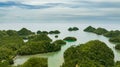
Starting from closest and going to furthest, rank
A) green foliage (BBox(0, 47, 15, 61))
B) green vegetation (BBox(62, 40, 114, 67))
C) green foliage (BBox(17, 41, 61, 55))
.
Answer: green vegetation (BBox(62, 40, 114, 67))
green foliage (BBox(0, 47, 15, 61))
green foliage (BBox(17, 41, 61, 55))

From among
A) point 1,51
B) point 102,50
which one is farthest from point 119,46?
point 1,51

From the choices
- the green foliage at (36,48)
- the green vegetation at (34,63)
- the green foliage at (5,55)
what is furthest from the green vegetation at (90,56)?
the green foliage at (36,48)

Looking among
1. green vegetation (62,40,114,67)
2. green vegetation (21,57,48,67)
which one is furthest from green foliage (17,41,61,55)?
green vegetation (21,57,48,67)

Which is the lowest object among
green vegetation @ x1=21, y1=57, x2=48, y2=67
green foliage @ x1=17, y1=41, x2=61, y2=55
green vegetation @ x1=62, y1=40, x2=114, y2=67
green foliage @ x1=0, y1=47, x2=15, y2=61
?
green foliage @ x1=17, y1=41, x2=61, y2=55

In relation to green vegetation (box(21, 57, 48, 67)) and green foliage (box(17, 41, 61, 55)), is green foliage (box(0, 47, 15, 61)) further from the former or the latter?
green vegetation (box(21, 57, 48, 67))

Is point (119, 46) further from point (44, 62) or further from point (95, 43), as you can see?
point (44, 62)

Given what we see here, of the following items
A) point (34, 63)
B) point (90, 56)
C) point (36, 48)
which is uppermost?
point (34, 63)

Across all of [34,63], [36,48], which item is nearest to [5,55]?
[36,48]

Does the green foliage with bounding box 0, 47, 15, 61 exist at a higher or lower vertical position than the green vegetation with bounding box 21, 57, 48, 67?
lower

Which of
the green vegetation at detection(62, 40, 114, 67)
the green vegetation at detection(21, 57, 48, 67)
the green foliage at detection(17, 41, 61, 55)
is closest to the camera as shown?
the green vegetation at detection(21, 57, 48, 67)

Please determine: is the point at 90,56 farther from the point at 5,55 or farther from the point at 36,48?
the point at 36,48
